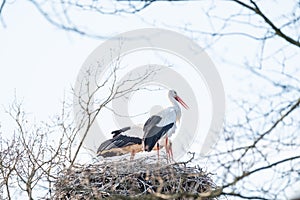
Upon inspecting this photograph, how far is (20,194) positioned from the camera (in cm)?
788

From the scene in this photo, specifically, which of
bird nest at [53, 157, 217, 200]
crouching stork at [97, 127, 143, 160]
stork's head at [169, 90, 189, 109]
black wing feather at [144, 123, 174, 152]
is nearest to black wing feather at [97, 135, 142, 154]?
crouching stork at [97, 127, 143, 160]

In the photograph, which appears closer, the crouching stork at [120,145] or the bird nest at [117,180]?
the bird nest at [117,180]

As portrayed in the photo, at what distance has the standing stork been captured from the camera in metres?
9.03

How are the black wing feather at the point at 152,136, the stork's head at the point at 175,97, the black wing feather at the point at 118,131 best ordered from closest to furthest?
1. the black wing feather at the point at 118,131
2. the black wing feather at the point at 152,136
3. the stork's head at the point at 175,97

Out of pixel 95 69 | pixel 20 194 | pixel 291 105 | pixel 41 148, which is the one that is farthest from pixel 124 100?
pixel 291 105

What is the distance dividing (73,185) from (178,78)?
3.15m

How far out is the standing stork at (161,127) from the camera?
9.03 m

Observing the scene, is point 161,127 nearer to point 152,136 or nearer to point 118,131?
point 152,136

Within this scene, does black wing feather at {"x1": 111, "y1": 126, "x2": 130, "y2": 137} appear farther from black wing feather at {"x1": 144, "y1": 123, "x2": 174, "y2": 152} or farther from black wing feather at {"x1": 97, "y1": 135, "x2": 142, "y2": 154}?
black wing feather at {"x1": 144, "y1": 123, "x2": 174, "y2": 152}

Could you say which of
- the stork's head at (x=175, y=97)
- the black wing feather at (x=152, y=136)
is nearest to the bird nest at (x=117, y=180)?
the black wing feather at (x=152, y=136)

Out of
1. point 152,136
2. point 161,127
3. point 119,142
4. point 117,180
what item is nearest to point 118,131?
point 119,142

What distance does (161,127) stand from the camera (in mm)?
9141

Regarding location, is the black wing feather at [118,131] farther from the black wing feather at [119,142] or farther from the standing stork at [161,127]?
the standing stork at [161,127]

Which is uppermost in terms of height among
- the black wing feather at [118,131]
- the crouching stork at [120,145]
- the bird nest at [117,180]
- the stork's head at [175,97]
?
the stork's head at [175,97]
